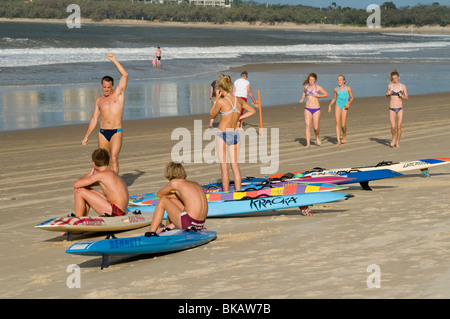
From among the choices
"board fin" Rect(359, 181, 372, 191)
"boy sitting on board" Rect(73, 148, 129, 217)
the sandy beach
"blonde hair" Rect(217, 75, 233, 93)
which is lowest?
"board fin" Rect(359, 181, 372, 191)

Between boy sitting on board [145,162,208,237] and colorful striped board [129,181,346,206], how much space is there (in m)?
1.54

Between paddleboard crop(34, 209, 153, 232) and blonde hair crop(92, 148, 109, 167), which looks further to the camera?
blonde hair crop(92, 148, 109, 167)

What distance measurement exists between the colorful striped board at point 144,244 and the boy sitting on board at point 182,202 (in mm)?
148

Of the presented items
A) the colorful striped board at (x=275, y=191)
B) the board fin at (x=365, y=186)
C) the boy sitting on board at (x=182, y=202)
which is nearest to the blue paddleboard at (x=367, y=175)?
the board fin at (x=365, y=186)

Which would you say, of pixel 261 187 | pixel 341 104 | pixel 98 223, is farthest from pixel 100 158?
pixel 341 104

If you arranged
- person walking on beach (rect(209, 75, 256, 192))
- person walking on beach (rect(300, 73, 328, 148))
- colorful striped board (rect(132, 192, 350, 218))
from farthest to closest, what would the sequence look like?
1. person walking on beach (rect(300, 73, 328, 148))
2. person walking on beach (rect(209, 75, 256, 192))
3. colorful striped board (rect(132, 192, 350, 218))

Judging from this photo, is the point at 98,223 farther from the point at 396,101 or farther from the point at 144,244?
the point at 396,101

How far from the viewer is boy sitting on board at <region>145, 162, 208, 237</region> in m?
7.26

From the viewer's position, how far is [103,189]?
26.1 feet

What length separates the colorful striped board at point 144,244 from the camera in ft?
20.9

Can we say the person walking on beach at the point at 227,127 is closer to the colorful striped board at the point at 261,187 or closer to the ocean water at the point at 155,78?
the colorful striped board at the point at 261,187

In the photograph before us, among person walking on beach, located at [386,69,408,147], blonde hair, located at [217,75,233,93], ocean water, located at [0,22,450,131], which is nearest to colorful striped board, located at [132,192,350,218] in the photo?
blonde hair, located at [217,75,233,93]

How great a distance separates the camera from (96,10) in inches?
5453

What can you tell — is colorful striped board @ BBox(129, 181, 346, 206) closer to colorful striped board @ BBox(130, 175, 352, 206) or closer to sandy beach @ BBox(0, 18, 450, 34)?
colorful striped board @ BBox(130, 175, 352, 206)
